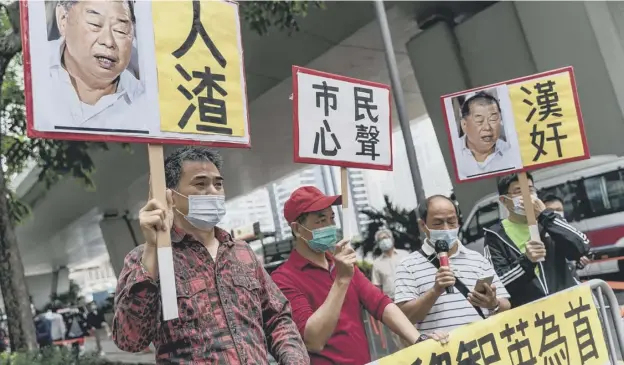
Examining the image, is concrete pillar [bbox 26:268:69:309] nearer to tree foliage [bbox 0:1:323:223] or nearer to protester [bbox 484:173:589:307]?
tree foliage [bbox 0:1:323:223]

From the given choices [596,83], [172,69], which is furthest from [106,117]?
[596,83]

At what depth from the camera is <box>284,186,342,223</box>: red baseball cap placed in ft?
8.14

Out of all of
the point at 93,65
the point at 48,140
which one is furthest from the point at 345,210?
the point at 48,140

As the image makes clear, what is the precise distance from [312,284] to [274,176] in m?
13.9

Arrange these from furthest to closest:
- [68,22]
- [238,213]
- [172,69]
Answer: [238,213]
[172,69]
[68,22]

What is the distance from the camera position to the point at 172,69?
196 cm

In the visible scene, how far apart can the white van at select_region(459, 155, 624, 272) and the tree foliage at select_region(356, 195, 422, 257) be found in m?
4.54

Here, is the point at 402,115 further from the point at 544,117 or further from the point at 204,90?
the point at 204,90

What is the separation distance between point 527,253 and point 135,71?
212cm

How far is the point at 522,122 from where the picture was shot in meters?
3.37

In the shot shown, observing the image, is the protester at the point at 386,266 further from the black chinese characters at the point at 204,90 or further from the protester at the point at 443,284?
the black chinese characters at the point at 204,90

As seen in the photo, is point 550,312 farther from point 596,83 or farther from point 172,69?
point 596,83

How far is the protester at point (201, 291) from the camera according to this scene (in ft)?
5.40

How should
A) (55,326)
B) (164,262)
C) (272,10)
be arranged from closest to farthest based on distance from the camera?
(164,262)
(272,10)
(55,326)
